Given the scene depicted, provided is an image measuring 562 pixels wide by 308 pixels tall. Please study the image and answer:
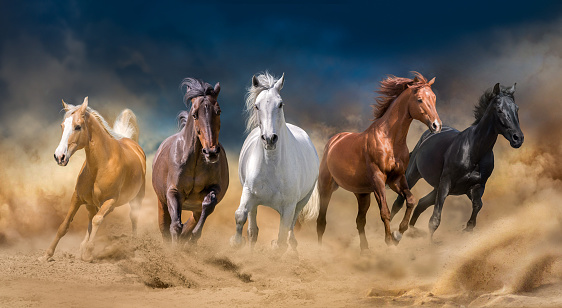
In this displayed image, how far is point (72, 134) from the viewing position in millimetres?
8953

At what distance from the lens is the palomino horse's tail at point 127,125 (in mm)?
11469

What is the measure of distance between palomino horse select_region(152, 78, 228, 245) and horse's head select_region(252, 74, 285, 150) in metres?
0.60

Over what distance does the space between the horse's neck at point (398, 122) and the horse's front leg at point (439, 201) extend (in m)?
1.17

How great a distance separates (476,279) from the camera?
7301 millimetres

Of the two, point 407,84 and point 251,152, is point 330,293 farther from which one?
point 407,84

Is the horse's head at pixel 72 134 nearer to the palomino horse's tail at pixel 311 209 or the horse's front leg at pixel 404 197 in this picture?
the palomino horse's tail at pixel 311 209

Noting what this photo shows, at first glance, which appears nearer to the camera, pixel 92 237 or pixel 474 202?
pixel 92 237

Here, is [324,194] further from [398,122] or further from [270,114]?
[270,114]

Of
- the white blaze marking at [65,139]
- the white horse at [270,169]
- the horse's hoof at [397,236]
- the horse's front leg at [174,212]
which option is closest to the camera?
the white horse at [270,169]

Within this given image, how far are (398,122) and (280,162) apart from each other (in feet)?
6.73

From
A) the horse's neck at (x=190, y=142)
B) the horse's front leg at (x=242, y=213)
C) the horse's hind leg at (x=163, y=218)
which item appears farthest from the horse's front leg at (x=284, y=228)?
the horse's hind leg at (x=163, y=218)

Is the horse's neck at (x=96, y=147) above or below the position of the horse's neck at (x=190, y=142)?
above

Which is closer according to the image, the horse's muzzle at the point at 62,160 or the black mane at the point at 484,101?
the horse's muzzle at the point at 62,160

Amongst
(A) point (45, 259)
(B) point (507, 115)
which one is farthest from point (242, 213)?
(B) point (507, 115)
